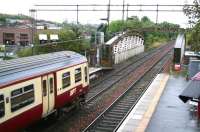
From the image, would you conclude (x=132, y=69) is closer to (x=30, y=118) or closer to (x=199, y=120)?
(x=199, y=120)

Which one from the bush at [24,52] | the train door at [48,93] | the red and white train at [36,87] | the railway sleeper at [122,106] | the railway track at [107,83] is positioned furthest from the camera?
the bush at [24,52]

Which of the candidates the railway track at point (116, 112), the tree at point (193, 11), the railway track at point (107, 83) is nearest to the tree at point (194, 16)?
the tree at point (193, 11)

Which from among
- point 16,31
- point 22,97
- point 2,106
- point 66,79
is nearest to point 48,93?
point 22,97

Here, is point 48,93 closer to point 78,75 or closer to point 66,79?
point 66,79

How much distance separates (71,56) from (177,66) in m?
16.8

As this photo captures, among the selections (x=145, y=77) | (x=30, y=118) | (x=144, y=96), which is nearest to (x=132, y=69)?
(x=145, y=77)

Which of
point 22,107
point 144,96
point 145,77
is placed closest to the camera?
point 22,107

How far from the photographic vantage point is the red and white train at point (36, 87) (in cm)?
1169

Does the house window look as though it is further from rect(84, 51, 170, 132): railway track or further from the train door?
rect(84, 51, 170, 132): railway track

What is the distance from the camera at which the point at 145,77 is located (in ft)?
108

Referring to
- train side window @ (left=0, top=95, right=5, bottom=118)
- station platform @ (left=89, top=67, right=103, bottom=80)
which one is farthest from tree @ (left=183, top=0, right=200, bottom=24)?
station platform @ (left=89, top=67, right=103, bottom=80)

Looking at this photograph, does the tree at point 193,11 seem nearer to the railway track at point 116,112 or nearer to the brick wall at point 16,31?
the railway track at point 116,112

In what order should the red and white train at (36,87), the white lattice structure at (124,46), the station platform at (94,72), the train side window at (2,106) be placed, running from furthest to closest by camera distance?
the white lattice structure at (124,46) < the station platform at (94,72) < the red and white train at (36,87) < the train side window at (2,106)

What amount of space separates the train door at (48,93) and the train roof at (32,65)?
11.3 inches
